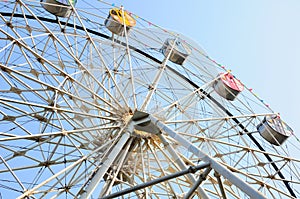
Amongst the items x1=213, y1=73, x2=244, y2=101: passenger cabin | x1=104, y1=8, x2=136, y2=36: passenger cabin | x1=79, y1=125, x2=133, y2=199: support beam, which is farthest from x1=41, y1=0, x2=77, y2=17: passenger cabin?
x1=213, y1=73, x2=244, y2=101: passenger cabin

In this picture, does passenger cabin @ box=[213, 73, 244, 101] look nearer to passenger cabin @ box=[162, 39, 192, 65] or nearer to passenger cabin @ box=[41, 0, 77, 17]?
passenger cabin @ box=[162, 39, 192, 65]

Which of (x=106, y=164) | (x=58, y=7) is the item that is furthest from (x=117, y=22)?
(x=106, y=164)

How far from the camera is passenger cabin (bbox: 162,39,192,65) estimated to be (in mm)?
21344

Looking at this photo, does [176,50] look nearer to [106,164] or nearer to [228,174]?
[106,164]

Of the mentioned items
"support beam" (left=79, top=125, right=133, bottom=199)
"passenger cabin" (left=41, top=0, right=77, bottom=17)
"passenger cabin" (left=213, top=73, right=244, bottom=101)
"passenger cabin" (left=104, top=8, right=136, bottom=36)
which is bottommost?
"support beam" (left=79, top=125, right=133, bottom=199)

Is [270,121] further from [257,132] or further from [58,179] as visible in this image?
[58,179]

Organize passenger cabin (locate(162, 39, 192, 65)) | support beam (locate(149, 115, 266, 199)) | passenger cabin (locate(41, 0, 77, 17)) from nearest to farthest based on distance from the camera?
1. support beam (locate(149, 115, 266, 199))
2. passenger cabin (locate(41, 0, 77, 17))
3. passenger cabin (locate(162, 39, 192, 65))

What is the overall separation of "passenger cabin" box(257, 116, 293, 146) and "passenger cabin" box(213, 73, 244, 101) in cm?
191

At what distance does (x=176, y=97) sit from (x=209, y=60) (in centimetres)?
297

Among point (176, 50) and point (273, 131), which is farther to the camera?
point (176, 50)

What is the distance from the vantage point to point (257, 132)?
71.3ft

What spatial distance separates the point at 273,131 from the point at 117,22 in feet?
27.9

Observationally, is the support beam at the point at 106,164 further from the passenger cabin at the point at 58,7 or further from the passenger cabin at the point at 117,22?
the passenger cabin at the point at 58,7

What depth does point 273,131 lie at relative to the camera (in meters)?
21.4
